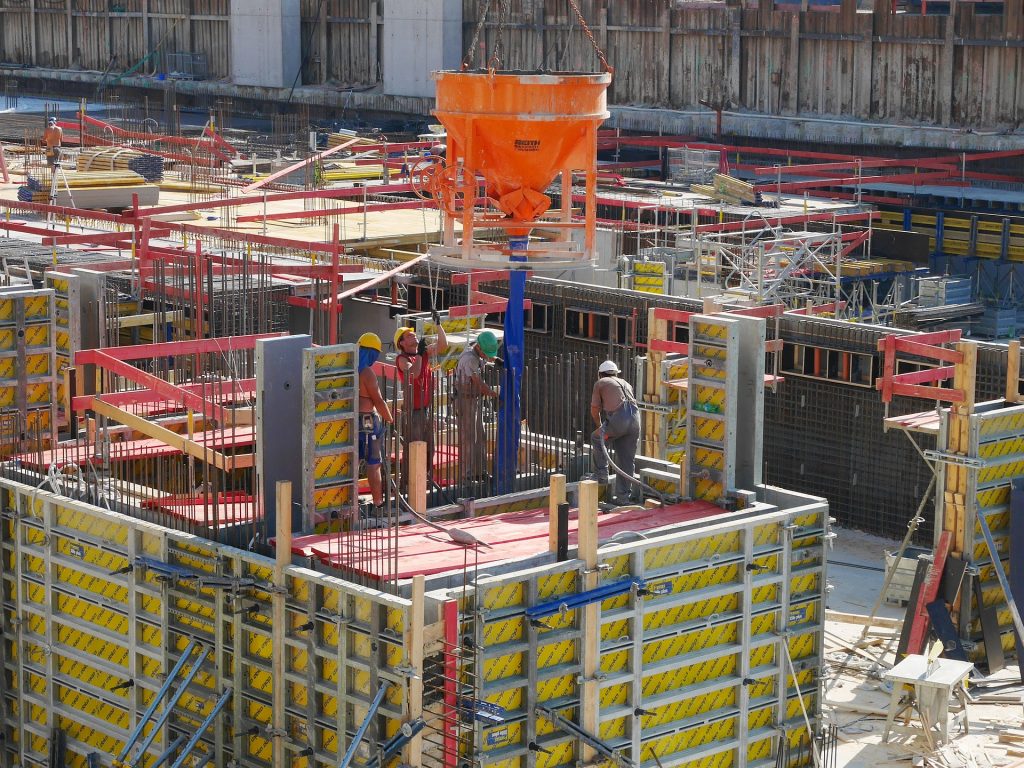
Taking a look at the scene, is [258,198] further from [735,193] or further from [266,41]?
[266,41]

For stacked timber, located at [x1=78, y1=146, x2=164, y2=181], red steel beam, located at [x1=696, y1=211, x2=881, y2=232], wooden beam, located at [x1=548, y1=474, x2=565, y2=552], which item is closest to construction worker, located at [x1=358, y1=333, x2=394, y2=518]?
wooden beam, located at [x1=548, y1=474, x2=565, y2=552]

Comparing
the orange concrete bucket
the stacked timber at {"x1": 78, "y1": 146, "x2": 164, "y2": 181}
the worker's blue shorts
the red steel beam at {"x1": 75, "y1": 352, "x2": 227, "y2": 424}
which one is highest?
the orange concrete bucket

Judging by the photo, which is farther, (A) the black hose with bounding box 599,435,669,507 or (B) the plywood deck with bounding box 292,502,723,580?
(A) the black hose with bounding box 599,435,669,507

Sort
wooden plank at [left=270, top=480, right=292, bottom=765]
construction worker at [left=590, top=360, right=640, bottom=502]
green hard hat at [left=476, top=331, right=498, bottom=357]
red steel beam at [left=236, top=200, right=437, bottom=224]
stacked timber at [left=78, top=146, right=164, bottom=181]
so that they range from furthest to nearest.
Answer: stacked timber at [left=78, top=146, right=164, bottom=181]
red steel beam at [left=236, top=200, right=437, bottom=224]
green hard hat at [left=476, top=331, right=498, bottom=357]
construction worker at [left=590, top=360, right=640, bottom=502]
wooden plank at [left=270, top=480, right=292, bottom=765]

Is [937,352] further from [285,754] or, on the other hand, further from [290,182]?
[290,182]

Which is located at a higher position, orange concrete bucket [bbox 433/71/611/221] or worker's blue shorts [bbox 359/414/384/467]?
orange concrete bucket [bbox 433/71/611/221]

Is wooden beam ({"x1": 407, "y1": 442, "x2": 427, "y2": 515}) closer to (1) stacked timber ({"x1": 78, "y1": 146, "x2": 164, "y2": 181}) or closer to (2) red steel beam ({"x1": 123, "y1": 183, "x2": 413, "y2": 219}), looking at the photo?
(2) red steel beam ({"x1": 123, "y1": 183, "x2": 413, "y2": 219})

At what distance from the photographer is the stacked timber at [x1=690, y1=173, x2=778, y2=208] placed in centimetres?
3562

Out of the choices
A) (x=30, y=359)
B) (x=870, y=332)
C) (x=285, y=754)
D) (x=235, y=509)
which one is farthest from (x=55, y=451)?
(x=870, y=332)

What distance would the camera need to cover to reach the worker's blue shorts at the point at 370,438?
16.2 meters

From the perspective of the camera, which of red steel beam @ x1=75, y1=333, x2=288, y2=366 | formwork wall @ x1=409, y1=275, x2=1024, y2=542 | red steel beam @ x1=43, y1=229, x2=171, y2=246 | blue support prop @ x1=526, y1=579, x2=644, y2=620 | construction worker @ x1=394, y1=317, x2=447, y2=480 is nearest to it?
blue support prop @ x1=526, y1=579, x2=644, y2=620

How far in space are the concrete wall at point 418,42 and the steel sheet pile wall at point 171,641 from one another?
4129 cm

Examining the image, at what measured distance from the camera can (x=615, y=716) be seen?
14664mm

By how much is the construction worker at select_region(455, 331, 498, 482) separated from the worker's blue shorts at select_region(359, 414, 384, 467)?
125cm
